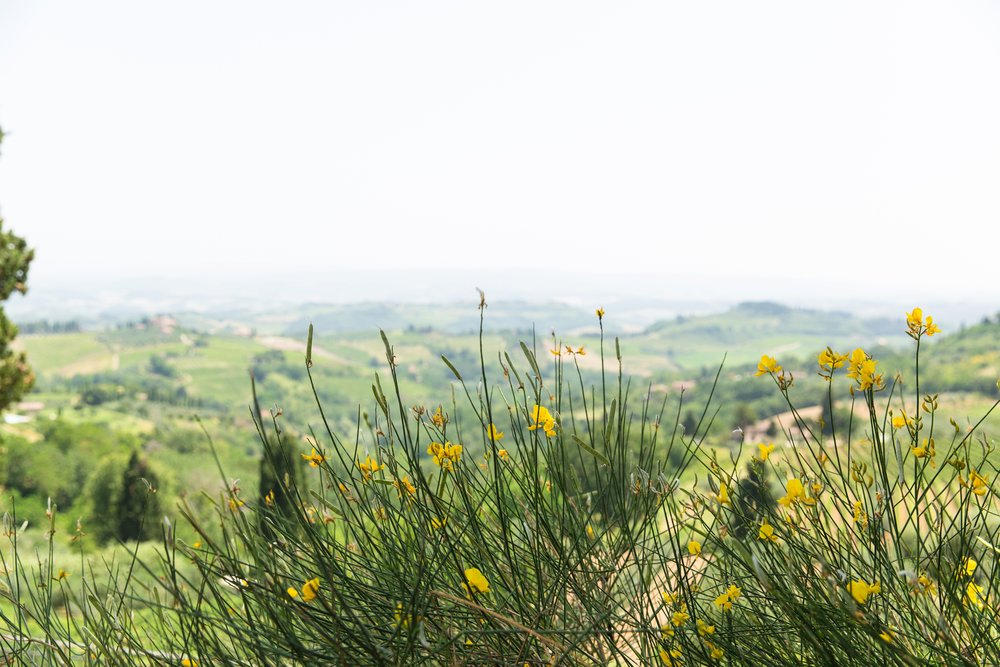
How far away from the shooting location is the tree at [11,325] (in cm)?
1250

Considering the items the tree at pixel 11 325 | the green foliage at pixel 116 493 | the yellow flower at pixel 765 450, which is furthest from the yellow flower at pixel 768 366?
the green foliage at pixel 116 493

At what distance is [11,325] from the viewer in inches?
504

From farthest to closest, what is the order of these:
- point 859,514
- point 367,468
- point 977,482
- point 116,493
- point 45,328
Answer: point 45,328 → point 116,493 → point 367,468 → point 859,514 → point 977,482

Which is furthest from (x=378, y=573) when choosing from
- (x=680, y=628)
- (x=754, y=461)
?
(x=754, y=461)

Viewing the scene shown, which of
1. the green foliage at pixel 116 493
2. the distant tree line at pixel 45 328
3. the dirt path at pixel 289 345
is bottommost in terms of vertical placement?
the dirt path at pixel 289 345

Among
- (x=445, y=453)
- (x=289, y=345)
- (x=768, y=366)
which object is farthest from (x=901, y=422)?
(x=289, y=345)

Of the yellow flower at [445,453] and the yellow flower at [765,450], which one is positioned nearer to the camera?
the yellow flower at [445,453]

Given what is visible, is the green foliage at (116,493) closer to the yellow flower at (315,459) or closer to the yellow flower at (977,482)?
the yellow flower at (315,459)

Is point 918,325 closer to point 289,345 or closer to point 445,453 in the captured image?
point 445,453

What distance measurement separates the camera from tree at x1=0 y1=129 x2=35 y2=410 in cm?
1250

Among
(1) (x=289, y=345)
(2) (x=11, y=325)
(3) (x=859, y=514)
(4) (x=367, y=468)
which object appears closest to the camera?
(3) (x=859, y=514)

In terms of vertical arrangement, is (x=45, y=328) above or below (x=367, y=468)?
below

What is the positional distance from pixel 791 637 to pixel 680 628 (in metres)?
0.35

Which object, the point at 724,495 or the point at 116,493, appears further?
the point at 116,493
